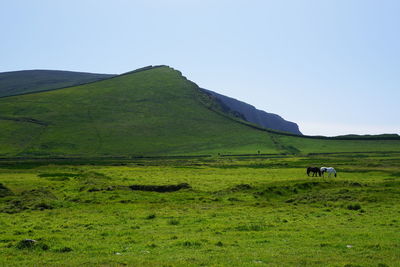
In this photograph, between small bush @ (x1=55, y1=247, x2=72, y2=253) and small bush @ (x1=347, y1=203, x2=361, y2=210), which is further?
small bush @ (x1=347, y1=203, x2=361, y2=210)

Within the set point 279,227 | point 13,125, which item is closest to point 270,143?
point 13,125

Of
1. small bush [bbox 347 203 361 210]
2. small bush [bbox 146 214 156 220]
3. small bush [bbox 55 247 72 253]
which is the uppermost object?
small bush [bbox 347 203 361 210]

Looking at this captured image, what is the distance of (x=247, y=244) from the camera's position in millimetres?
20688

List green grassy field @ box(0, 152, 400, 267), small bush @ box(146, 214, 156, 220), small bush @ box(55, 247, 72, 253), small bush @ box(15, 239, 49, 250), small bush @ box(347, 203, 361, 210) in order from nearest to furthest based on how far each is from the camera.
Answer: green grassy field @ box(0, 152, 400, 267) → small bush @ box(55, 247, 72, 253) → small bush @ box(15, 239, 49, 250) → small bush @ box(146, 214, 156, 220) → small bush @ box(347, 203, 361, 210)

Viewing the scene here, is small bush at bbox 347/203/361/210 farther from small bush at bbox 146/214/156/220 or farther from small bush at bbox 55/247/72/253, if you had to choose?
small bush at bbox 55/247/72/253

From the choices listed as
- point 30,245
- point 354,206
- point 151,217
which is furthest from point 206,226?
point 354,206

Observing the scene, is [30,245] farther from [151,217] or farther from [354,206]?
[354,206]

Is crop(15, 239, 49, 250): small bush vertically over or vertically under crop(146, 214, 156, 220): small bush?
over

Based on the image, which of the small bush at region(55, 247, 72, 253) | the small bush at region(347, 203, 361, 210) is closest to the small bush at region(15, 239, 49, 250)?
the small bush at region(55, 247, 72, 253)

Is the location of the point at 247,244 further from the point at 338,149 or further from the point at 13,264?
the point at 338,149

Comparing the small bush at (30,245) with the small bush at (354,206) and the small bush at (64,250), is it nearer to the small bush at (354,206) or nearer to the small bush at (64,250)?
the small bush at (64,250)

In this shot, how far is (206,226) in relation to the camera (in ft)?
84.4

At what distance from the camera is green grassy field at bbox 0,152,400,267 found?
1781 centimetres

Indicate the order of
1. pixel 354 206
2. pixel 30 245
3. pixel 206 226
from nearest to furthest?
1. pixel 30 245
2. pixel 206 226
3. pixel 354 206
